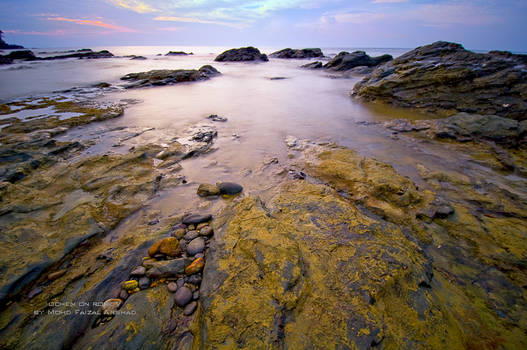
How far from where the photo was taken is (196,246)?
226cm

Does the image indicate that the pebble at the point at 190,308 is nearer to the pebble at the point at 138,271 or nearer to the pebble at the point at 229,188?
the pebble at the point at 138,271

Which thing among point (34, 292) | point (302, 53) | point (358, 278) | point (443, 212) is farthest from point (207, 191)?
point (302, 53)

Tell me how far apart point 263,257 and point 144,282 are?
1.14 meters

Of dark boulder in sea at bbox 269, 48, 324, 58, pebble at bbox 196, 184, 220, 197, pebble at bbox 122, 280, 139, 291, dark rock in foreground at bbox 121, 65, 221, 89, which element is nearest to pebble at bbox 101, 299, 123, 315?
pebble at bbox 122, 280, 139, 291

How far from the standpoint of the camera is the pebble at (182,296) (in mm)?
1695

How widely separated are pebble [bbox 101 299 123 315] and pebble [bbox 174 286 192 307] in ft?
1.52

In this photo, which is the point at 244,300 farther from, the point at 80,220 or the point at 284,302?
the point at 80,220

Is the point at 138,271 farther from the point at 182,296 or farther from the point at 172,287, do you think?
the point at 182,296

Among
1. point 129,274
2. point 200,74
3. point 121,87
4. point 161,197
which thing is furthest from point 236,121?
point 200,74

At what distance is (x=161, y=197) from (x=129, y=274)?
58.8 inches

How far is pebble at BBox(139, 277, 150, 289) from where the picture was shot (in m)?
1.86

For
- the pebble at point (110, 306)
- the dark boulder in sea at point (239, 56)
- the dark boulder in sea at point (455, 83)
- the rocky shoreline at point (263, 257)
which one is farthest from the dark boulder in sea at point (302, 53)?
the pebble at point (110, 306)

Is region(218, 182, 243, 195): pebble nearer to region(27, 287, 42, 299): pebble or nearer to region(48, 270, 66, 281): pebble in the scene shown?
region(48, 270, 66, 281): pebble

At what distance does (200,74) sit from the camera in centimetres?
1845
